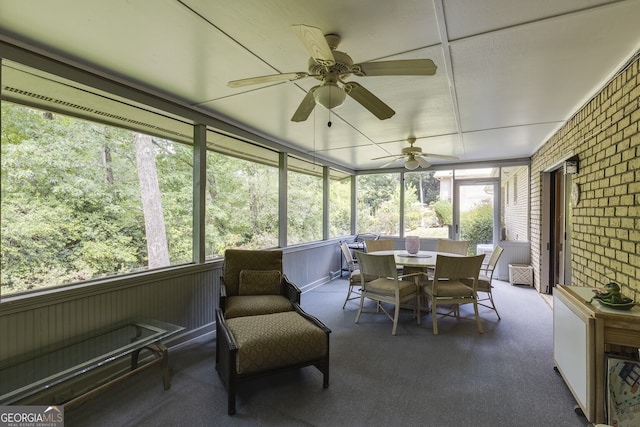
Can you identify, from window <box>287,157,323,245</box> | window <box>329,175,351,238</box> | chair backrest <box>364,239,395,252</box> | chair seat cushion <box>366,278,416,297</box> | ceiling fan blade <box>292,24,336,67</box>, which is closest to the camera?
ceiling fan blade <box>292,24,336,67</box>

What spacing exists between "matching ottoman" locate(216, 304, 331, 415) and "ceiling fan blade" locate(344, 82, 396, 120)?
1.75 m

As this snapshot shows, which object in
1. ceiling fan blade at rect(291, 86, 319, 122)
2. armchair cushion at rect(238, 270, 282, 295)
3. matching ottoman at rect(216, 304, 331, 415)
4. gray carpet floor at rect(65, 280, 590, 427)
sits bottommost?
gray carpet floor at rect(65, 280, 590, 427)

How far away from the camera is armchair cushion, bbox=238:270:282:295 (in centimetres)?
311

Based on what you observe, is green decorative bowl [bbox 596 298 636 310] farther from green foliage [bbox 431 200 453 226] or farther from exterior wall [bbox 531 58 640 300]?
green foliage [bbox 431 200 453 226]

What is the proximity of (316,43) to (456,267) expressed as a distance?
2.80 m

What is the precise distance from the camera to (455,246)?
468cm

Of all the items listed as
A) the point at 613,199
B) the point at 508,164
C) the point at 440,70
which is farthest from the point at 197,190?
the point at 508,164

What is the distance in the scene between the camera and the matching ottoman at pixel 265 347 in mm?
2010

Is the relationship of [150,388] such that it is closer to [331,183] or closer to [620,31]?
[620,31]

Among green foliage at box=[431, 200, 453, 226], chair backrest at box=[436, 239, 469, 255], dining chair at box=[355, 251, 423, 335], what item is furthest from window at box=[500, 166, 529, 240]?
dining chair at box=[355, 251, 423, 335]

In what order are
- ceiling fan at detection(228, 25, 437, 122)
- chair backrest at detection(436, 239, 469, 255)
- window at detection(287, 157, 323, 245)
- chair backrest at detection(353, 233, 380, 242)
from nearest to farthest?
ceiling fan at detection(228, 25, 437, 122) < chair backrest at detection(436, 239, 469, 255) < window at detection(287, 157, 323, 245) < chair backrest at detection(353, 233, 380, 242)

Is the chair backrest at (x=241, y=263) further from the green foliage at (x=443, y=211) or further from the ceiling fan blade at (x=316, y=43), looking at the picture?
the green foliage at (x=443, y=211)

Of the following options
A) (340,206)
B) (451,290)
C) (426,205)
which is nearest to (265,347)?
(451,290)

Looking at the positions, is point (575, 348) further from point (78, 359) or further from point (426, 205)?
point (426, 205)
